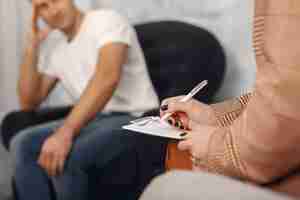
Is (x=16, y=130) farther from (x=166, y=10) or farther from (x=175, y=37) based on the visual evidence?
(x=166, y=10)

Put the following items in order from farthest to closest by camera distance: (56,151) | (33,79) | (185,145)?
(33,79) → (56,151) → (185,145)

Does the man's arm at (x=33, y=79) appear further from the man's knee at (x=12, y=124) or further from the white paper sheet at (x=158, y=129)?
the white paper sheet at (x=158, y=129)

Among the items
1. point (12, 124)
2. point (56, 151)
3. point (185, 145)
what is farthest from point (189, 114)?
point (12, 124)

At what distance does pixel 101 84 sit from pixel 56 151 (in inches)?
9.5

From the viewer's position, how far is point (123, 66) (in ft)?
5.59

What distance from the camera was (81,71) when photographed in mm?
→ 1789

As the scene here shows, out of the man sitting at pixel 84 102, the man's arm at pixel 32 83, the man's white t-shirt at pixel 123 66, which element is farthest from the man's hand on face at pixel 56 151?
the man's arm at pixel 32 83

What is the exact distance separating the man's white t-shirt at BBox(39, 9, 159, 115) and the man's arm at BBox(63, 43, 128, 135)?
34 millimetres

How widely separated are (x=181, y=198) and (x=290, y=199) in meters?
0.13

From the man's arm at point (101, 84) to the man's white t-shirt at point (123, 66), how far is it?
0.03 meters

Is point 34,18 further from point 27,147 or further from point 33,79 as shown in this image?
point 27,147

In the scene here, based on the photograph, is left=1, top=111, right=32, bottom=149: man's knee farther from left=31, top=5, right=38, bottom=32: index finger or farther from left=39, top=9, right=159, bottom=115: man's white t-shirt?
left=31, top=5, right=38, bottom=32: index finger

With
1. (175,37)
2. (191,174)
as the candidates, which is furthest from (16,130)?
(191,174)

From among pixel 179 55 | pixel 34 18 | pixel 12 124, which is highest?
pixel 34 18
